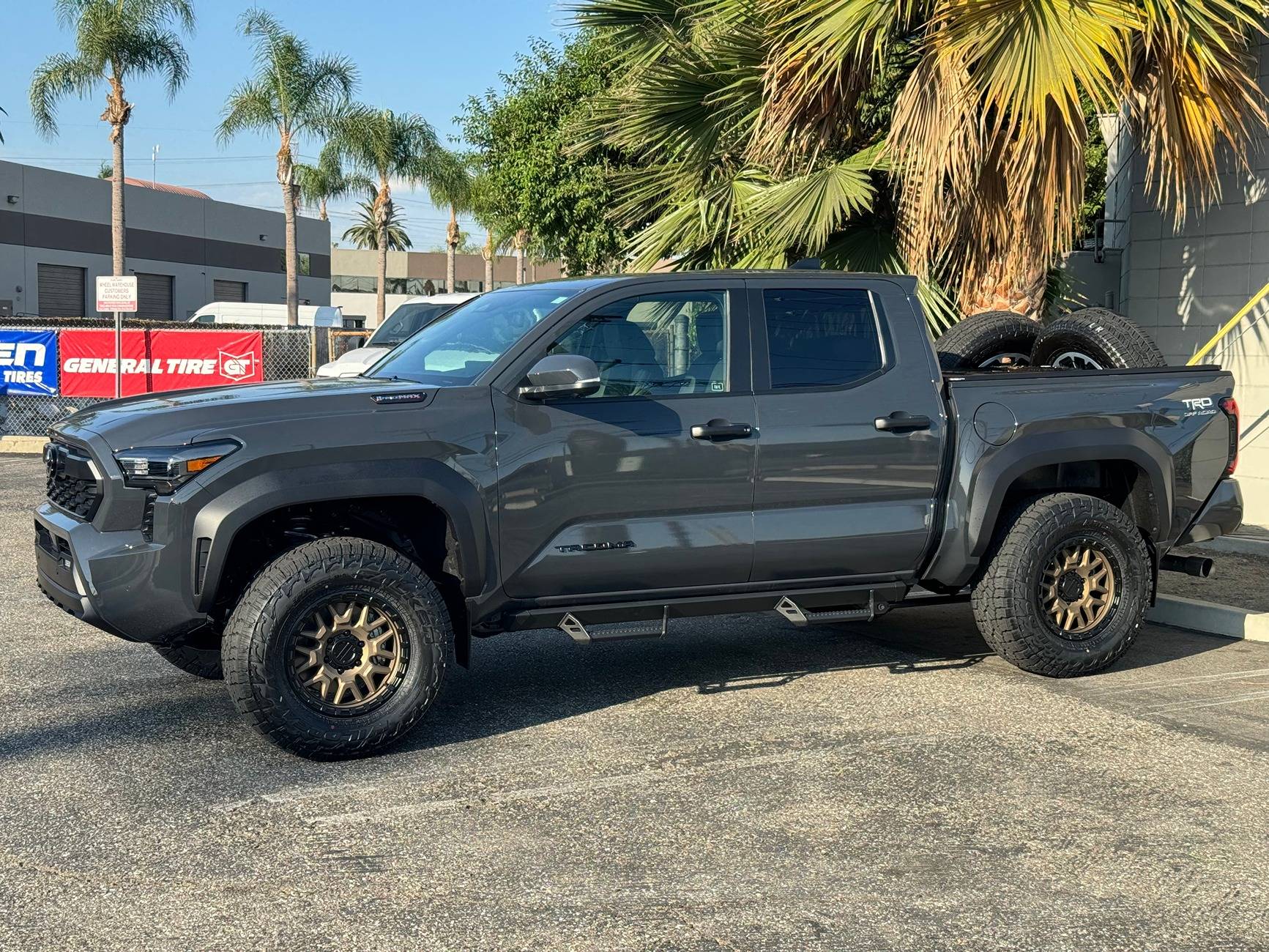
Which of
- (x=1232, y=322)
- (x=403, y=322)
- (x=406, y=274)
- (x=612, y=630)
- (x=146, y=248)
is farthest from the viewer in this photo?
(x=406, y=274)

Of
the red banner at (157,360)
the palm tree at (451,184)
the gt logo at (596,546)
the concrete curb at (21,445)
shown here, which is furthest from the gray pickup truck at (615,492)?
the palm tree at (451,184)

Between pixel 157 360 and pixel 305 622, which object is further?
pixel 157 360

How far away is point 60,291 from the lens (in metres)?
52.1

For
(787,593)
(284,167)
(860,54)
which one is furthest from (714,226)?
(284,167)

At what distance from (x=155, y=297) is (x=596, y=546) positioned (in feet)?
184

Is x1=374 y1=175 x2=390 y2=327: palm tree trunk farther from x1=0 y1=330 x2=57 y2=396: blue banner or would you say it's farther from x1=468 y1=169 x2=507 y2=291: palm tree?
x1=0 y1=330 x2=57 y2=396: blue banner

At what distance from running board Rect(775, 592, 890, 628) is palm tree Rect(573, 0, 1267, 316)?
4.71 m

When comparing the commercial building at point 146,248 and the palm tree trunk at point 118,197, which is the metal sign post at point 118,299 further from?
the commercial building at point 146,248

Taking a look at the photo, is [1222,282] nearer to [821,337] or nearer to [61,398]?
[821,337]

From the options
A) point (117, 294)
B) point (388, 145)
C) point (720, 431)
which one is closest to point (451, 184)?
point (388, 145)

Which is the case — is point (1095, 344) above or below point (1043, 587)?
above

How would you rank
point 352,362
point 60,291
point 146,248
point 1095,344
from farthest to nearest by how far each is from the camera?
point 146,248, point 60,291, point 352,362, point 1095,344

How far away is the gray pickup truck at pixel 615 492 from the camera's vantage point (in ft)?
17.5

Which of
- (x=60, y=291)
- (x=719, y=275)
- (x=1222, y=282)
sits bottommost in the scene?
(x=719, y=275)
